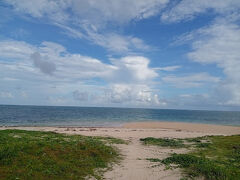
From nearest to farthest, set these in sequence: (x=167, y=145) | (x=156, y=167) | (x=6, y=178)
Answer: (x=6, y=178) → (x=156, y=167) → (x=167, y=145)

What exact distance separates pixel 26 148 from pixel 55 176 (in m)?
3.79

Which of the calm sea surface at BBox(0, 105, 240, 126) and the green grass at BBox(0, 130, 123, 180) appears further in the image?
the calm sea surface at BBox(0, 105, 240, 126)

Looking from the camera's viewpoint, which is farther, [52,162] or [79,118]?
[79,118]

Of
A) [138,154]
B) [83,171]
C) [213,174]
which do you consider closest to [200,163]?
[213,174]

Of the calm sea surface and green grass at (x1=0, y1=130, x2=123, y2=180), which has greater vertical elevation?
green grass at (x1=0, y1=130, x2=123, y2=180)

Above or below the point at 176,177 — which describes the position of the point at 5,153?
above

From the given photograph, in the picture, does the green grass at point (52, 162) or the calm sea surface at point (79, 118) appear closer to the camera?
the green grass at point (52, 162)

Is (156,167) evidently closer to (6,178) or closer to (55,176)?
(55,176)

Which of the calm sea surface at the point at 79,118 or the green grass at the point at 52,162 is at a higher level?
the green grass at the point at 52,162

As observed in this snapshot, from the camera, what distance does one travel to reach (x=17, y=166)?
330 inches

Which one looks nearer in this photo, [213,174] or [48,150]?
[213,174]

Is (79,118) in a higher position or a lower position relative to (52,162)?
lower

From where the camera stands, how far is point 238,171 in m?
9.04

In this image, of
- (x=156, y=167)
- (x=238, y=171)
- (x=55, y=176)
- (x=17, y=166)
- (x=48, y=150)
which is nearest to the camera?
(x=55, y=176)
